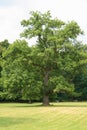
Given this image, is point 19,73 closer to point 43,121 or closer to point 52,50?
point 52,50

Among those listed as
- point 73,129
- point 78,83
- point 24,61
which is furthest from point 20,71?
point 78,83

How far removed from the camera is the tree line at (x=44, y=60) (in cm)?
5734

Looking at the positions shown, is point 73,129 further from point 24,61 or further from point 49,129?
point 24,61

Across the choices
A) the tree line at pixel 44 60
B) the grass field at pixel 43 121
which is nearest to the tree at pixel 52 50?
the tree line at pixel 44 60

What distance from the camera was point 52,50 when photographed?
57250 millimetres

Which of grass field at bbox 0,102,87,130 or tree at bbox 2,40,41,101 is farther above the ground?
tree at bbox 2,40,41,101

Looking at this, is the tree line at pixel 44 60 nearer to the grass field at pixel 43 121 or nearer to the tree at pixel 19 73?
the tree at pixel 19 73

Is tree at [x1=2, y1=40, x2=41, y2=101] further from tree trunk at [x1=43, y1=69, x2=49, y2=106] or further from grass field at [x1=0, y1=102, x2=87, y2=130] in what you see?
grass field at [x1=0, y1=102, x2=87, y2=130]

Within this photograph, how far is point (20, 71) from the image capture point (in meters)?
58.4

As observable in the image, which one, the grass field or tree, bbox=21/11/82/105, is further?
tree, bbox=21/11/82/105

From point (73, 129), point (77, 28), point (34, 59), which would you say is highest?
point (77, 28)

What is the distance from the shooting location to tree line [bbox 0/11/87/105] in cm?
5734

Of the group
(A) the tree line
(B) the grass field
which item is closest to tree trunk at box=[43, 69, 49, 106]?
(A) the tree line

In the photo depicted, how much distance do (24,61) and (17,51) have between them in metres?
1.64
